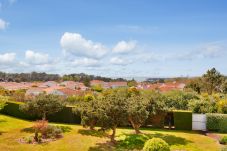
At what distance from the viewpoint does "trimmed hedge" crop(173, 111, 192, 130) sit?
34031 millimetres

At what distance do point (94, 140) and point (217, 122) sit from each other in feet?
48.1

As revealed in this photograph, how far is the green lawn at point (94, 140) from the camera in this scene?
80.1ft

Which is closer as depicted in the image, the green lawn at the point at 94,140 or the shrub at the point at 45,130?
the green lawn at the point at 94,140

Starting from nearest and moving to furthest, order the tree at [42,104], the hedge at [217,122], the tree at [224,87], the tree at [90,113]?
the tree at [90,113]
the tree at [42,104]
the hedge at [217,122]
the tree at [224,87]

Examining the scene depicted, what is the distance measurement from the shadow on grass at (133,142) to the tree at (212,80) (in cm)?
4602

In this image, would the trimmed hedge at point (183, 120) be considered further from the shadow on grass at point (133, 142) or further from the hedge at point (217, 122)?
the shadow on grass at point (133, 142)

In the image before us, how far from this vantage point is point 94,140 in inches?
1053

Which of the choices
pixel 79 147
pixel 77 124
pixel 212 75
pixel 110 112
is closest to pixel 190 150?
pixel 110 112

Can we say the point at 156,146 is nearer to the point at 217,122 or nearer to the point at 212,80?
the point at 217,122

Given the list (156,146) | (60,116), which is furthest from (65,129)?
(156,146)

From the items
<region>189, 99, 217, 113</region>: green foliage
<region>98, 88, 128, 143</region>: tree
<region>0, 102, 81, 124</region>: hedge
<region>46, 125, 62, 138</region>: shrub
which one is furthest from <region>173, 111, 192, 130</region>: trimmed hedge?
<region>46, 125, 62, 138</region>: shrub

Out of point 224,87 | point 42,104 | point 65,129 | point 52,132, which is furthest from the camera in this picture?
point 224,87

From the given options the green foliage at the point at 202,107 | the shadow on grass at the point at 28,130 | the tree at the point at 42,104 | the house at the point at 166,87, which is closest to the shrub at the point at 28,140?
the shadow on grass at the point at 28,130

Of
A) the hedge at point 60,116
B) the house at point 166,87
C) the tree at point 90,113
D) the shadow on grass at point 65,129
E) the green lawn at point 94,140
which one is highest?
the house at point 166,87
